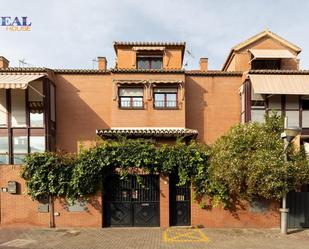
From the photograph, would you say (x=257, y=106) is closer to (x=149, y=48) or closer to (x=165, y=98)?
(x=165, y=98)

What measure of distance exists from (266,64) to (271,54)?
1.08 meters

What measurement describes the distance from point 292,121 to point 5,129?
18515mm

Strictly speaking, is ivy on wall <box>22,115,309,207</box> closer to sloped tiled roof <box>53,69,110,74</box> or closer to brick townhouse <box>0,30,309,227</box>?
brick townhouse <box>0,30,309,227</box>

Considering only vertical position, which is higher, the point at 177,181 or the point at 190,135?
the point at 190,135

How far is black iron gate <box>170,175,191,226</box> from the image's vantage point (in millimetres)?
13859

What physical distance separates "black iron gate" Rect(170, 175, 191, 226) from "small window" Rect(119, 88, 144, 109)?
266 inches

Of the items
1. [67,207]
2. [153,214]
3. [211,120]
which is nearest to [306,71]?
[211,120]

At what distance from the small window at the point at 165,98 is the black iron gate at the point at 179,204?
249 inches

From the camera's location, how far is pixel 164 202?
1359 cm

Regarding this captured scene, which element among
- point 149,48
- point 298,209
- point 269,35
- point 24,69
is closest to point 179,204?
point 298,209

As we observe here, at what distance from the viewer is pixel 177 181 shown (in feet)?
45.9

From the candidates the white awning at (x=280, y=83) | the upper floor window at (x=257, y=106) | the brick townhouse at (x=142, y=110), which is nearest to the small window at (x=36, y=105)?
the brick townhouse at (x=142, y=110)

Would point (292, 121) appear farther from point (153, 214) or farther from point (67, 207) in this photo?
point (67, 207)

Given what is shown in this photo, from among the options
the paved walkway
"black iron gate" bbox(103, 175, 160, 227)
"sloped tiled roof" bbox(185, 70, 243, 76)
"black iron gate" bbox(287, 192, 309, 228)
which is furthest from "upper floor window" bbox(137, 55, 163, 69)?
"black iron gate" bbox(287, 192, 309, 228)
